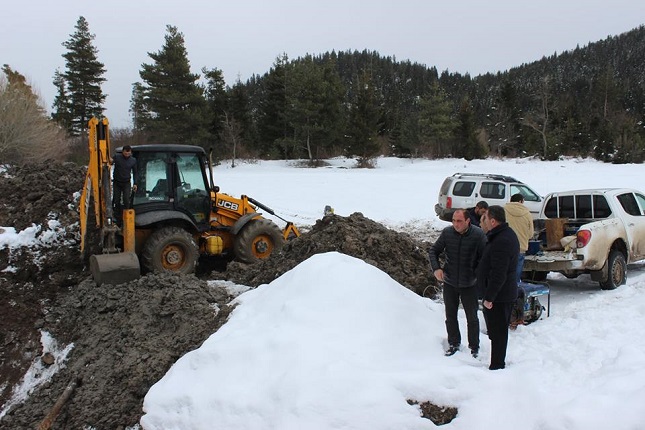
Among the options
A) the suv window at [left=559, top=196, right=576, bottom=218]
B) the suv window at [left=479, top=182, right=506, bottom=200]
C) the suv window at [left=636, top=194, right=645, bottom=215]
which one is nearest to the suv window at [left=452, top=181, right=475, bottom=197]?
the suv window at [left=479, top=182, right=506, bottom=200]

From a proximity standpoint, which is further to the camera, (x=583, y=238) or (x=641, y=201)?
(x=641, y=201)

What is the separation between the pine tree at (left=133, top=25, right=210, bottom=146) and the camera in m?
40.5

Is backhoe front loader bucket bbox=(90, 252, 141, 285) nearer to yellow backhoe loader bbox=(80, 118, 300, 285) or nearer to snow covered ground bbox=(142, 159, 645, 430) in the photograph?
yellow backhoe loader bbox=(80, 118, 300, 285)

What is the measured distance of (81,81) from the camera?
4575 centimetres

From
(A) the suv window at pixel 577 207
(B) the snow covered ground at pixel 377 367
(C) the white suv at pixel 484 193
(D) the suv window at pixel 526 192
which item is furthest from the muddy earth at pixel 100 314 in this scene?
(D) the suv window at pixel 526 192

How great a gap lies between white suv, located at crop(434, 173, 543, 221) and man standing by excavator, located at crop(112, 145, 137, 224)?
9.78 m

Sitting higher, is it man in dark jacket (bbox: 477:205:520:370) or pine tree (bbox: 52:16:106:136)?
pine tree (bbox: 52:16:106:136)

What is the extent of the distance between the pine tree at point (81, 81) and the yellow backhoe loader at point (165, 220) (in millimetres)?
41089

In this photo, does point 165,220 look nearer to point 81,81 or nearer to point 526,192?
point 526,192

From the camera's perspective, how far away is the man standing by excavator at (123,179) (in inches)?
323

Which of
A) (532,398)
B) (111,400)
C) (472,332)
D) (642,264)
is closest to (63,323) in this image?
(111,400)

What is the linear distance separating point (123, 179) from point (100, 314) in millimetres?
2448

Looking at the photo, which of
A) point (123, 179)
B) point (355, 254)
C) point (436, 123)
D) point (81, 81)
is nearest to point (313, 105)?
point (436, 123)

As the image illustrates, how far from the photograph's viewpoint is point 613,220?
8508 mm
